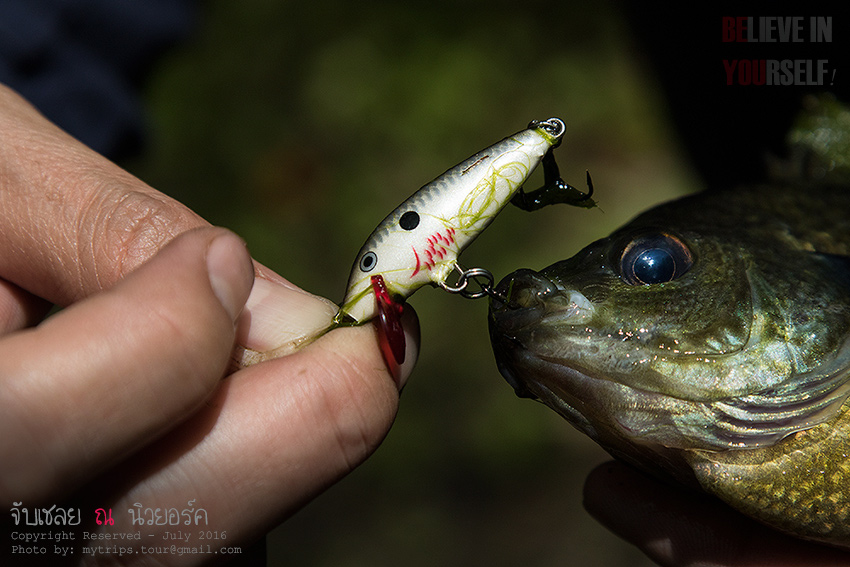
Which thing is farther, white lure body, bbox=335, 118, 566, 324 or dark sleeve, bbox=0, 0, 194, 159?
dark sleeve, bbox=0, 0, 194, 159

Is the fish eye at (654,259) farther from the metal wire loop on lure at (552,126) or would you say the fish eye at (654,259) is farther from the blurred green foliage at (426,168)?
the blurred green foliage at (426,168)

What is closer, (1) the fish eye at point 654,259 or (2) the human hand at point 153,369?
(2) the human hand at point 153,369

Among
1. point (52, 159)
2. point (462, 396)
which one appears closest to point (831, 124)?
point (462, 396)

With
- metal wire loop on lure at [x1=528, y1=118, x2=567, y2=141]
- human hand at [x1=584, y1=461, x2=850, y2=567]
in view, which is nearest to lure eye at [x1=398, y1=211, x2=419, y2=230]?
metal wire loop on lure at [x1=528, y1=118, x2=567, y2=141]

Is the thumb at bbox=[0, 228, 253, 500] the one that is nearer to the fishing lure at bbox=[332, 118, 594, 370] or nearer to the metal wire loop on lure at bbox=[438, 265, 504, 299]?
the fishing lure at bbox=[332, 118, 594, 370]

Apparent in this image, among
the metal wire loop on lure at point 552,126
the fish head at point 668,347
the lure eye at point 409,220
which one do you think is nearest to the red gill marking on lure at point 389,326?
the lure eye at point 409,220

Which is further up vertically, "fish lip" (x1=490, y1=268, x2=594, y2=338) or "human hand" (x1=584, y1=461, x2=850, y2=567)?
"fish lip" (x1=490, y1=268, x2=594, y2=338)

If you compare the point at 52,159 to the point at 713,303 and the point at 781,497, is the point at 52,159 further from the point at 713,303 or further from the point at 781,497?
the point at 781,497
